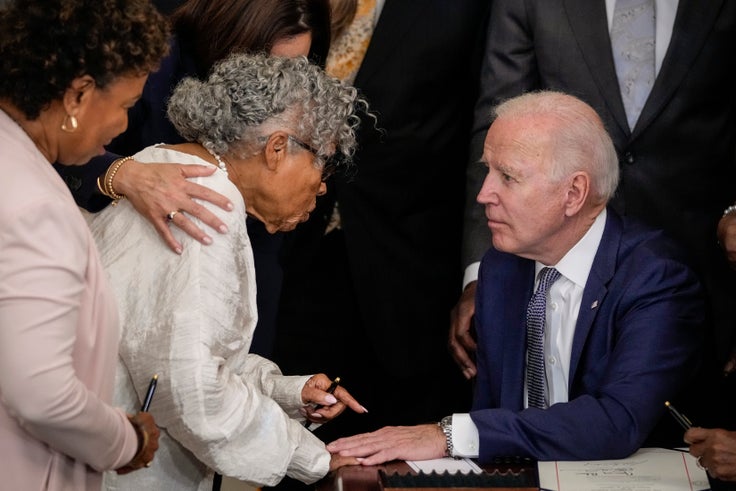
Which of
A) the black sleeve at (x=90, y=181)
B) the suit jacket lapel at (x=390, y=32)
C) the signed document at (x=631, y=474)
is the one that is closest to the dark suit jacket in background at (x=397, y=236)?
the suit jacket lapel at (x=390, y=32)

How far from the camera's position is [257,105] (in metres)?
2.81

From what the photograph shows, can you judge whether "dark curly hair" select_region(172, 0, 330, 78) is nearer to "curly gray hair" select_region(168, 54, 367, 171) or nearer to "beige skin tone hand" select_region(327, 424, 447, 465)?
"curly gray hair" select_region(168, 54, 367, 171)

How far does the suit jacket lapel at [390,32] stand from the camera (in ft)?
13.3

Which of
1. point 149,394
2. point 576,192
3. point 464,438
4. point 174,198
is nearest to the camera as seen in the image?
point 149,394

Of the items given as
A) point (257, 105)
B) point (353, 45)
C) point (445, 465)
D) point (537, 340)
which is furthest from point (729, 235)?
point (353, 45)

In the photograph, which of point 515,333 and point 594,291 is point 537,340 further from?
point 594,291

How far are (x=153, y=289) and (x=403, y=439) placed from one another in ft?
2.42

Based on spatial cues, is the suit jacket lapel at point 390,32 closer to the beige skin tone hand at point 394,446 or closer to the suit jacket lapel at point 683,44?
the suit jacket lapel at point 683,44

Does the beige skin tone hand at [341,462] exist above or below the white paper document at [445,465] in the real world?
below

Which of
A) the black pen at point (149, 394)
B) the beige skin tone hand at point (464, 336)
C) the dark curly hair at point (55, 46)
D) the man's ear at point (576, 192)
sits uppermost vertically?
the dark curly hair at point (55, 46)

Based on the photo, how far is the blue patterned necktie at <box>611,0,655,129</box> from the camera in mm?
3857

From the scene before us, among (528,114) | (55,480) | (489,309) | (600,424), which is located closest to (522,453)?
(600,424)

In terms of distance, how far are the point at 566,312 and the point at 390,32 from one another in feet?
4.42

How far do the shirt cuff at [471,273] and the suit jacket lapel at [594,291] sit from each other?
0.82 meters
